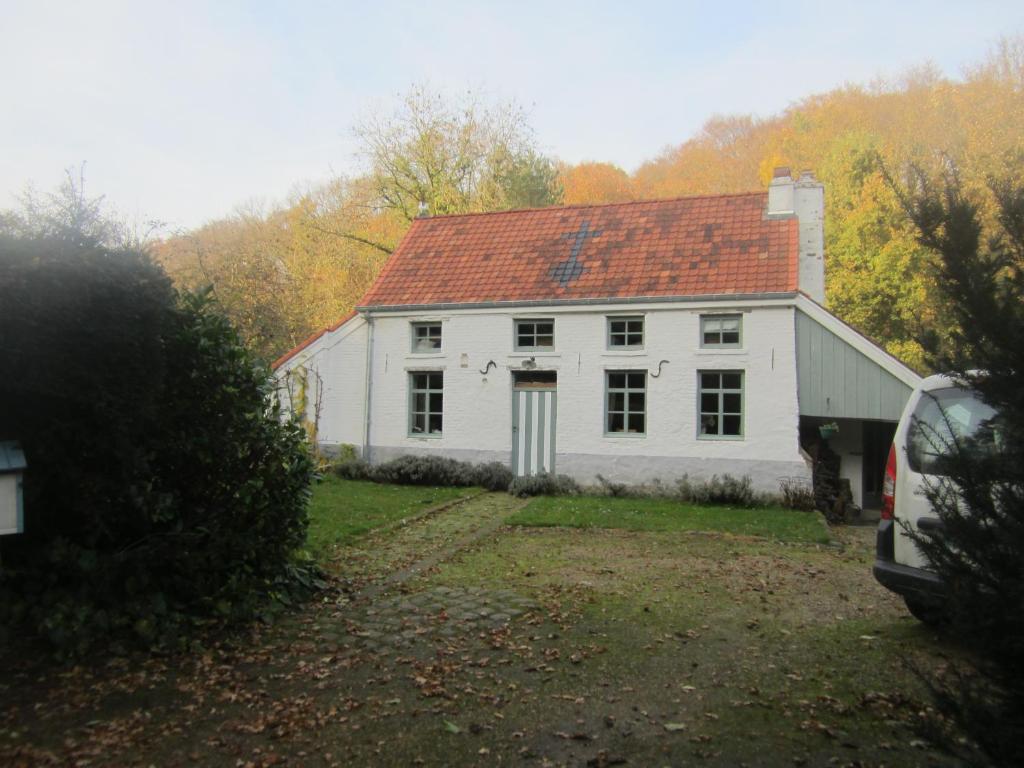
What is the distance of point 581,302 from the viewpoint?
1719 cm

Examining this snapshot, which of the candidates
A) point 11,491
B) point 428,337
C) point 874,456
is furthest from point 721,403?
point 11,491

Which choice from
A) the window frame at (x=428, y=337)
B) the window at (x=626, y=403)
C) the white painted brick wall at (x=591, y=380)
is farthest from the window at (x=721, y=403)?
the window frame at (x=428, y=337)

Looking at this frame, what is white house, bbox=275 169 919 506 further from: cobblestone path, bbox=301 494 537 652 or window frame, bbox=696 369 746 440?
cobblestone path, bbox=301 494 537 652

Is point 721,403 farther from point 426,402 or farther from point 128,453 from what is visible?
point 128,453

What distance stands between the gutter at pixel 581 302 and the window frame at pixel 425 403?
1660 millimetres

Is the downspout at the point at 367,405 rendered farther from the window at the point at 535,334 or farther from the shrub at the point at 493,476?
the window at the point at 535,334

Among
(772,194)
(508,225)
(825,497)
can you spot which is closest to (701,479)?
(825,497)

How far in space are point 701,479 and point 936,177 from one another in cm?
1352

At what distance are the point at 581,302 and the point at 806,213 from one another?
20.2ft

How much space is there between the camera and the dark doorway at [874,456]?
17953mm

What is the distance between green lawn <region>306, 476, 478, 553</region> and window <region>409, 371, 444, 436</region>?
1.98 metres

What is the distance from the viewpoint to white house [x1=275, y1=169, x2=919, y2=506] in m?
15.8

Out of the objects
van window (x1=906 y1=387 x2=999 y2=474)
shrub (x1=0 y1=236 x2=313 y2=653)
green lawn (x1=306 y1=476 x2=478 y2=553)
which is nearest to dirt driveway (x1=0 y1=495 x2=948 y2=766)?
shrub (x1=0 y1=236 x2=313 y2=653)

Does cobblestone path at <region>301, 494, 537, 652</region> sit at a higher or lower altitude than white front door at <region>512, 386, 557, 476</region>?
lower
